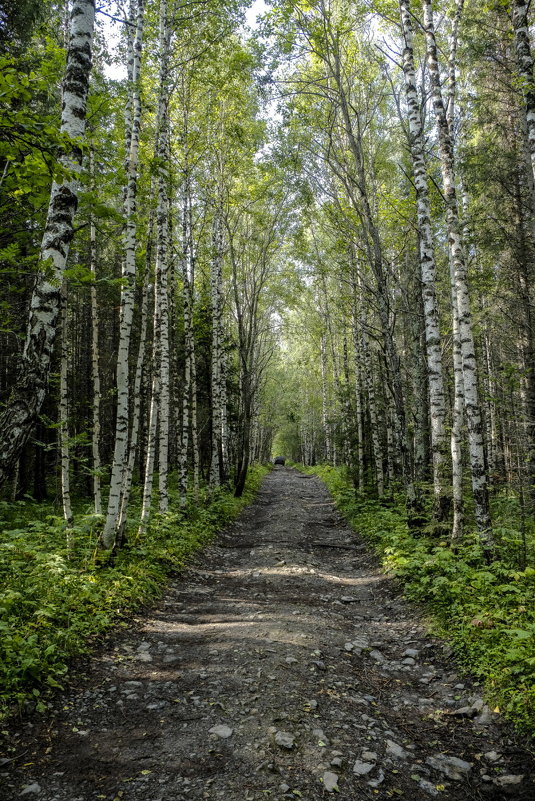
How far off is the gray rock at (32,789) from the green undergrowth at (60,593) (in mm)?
778

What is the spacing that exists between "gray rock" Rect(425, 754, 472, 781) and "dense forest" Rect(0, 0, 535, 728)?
2.21 ft

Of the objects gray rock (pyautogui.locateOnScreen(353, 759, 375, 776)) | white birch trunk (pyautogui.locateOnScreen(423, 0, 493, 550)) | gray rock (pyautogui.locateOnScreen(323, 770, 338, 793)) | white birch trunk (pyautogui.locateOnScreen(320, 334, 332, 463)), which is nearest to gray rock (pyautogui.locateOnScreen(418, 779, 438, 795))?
gray rock (pyautogui.locateOnScreen(353, 759, 375, 776))

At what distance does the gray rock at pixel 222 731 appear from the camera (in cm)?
374

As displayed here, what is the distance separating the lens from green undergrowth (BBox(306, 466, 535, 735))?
4.07 m

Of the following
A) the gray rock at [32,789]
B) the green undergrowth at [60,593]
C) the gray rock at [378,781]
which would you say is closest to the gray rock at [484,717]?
the gray rock at [378,781]

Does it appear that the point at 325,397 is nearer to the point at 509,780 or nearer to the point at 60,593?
the point at 60,593

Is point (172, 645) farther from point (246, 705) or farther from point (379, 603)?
point (379, 603)

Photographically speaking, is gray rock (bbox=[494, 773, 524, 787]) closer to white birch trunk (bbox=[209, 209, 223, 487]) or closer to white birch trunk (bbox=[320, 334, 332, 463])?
white birch trunk (bbox=[209, 209, 223, 487])

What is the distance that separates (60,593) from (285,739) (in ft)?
11.4

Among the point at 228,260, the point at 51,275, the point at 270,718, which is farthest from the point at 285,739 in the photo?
the point at 228,260

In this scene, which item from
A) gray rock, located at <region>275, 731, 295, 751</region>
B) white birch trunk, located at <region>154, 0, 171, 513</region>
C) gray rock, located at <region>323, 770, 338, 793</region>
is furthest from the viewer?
white birch trunk, located at <region>154, 0, 171, 513</region>

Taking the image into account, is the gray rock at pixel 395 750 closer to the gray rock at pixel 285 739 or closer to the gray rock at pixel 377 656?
the gray rock at pixel 285 739

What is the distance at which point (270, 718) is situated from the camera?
12.9 feet

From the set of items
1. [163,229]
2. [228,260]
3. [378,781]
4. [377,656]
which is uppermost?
[228,260]
